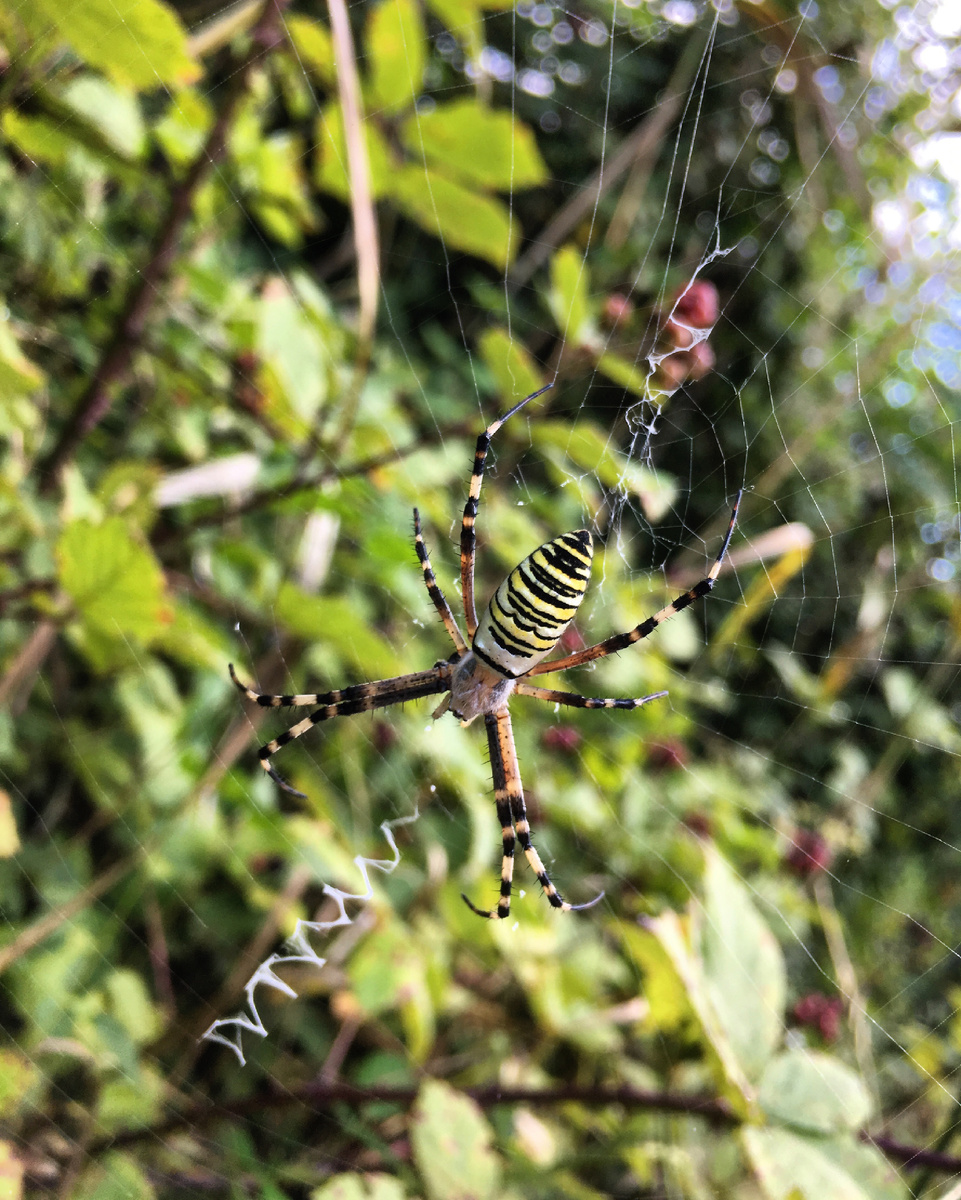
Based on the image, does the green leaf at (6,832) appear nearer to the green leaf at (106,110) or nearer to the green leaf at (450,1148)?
the green leaf at (450,1148)

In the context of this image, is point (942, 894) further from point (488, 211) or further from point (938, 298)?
point (488, 211)

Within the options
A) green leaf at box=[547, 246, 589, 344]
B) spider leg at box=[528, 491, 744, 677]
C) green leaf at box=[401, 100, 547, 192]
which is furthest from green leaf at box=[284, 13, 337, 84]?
spider leg at box=[528, 491, 744, 677]

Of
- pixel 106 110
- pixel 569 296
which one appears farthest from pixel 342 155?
pixel 569 296

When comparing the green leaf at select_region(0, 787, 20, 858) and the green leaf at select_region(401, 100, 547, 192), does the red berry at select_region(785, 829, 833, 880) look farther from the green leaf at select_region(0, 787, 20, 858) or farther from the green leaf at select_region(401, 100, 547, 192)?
the green leaf at select_region(0, 787, 20, 858)

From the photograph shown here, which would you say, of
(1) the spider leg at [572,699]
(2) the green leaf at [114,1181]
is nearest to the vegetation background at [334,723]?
(2) the green leaf at [114,1181]

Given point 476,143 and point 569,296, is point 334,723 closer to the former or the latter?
point 569,296
